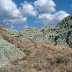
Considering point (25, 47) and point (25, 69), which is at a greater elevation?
point (25, 47)

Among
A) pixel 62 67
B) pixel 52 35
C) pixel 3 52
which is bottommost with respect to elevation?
pixel 62 67

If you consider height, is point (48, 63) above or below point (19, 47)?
below

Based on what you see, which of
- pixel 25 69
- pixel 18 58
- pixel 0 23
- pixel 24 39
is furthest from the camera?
pixel 0 23

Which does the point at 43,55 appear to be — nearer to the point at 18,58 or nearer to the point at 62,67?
the point at 18,58

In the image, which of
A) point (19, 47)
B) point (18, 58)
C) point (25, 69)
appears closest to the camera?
point (25, 69)

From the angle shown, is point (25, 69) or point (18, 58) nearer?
point (25, 69)

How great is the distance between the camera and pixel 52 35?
5162cm

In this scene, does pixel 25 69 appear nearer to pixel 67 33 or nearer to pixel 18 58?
pixel 18 58

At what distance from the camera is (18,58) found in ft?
115

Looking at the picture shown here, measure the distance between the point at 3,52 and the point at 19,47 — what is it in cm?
428

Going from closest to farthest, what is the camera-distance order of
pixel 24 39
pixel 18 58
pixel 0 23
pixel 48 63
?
pixel 48 63 < pixel 18 58 < pixel 24 39 < pixel 0 23

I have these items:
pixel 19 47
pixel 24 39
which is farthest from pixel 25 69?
pixel 24 39

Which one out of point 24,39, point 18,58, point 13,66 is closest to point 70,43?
point 24,39

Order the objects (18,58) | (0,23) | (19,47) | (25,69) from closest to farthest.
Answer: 1. (25,69)
2. (18,58)
3. (19,47)
4. (0,23)
